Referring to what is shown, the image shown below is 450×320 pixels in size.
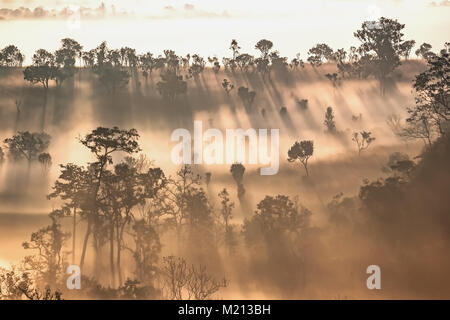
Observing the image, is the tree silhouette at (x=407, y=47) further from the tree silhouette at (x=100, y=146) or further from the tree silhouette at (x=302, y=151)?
the tree silhouette at (x=100, y=146)

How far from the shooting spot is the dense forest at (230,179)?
67.4 meters

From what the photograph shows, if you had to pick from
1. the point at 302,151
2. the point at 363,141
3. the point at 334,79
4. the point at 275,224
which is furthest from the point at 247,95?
the point at 275,224

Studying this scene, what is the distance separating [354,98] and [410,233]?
100397 millimetres

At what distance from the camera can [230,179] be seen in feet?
361

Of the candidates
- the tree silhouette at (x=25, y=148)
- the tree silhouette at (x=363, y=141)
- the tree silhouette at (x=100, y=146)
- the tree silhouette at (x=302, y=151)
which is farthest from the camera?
the tree silhouette at (x=25, y=148)

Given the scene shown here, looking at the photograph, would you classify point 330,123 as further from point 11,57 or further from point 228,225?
point 11,57

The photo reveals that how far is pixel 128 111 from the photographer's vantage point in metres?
162

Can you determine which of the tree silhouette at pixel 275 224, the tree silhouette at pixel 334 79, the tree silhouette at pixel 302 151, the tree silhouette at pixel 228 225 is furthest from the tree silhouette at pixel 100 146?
the tree silhouette at pixel 334 79

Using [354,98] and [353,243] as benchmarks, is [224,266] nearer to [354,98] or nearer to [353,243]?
[353,243]
